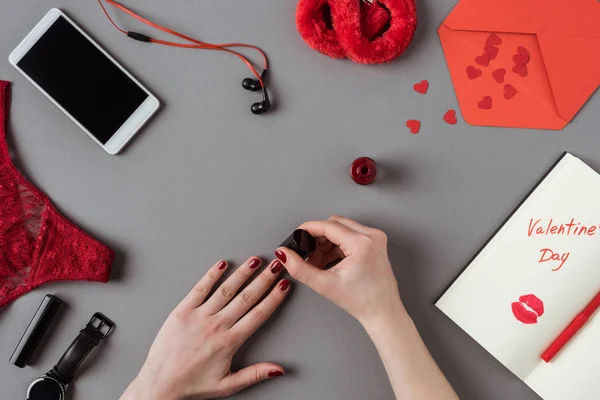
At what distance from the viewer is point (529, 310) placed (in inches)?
34.9

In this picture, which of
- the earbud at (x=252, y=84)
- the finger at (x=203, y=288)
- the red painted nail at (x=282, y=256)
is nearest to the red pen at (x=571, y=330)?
the red painted nail at (x=282, y=256)

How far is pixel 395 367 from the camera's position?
0.81 meters

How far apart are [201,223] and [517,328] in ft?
2.00

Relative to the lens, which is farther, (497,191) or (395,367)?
(497,191)

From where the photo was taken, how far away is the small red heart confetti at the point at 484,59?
0.91 m

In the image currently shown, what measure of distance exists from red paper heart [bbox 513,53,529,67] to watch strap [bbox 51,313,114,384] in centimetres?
90

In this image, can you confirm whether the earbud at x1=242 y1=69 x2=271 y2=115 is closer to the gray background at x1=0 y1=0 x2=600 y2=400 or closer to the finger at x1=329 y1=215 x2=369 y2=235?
the gray background at x1=0 y1=0 x2=600 y2=400

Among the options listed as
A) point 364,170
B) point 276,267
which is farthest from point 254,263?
point 364,170

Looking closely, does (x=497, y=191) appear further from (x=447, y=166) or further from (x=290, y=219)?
(x=290, y=219)

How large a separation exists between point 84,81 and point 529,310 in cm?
91

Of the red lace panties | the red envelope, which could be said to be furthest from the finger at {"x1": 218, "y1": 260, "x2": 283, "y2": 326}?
the red envelope

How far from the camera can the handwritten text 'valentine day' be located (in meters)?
0.89

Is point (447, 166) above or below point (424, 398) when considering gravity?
above

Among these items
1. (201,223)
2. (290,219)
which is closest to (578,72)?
(290,219)
